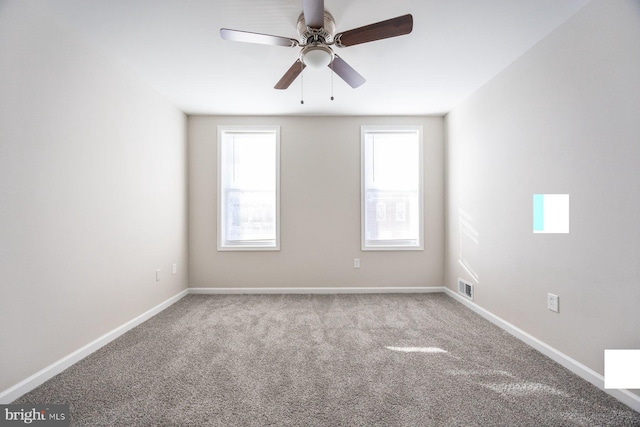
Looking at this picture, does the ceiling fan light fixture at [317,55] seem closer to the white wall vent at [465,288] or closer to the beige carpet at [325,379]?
the beige carpet at [325,379]

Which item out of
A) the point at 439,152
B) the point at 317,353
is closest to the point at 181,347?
the point at 317,353

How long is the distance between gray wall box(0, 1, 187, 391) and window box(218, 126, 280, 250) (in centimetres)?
100

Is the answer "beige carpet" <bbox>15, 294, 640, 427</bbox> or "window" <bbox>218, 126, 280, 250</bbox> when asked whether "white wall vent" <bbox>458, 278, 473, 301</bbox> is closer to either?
"beige carpet" <bbox>15, 294, 640, 427</bbox>

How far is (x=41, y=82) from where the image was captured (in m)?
1.79

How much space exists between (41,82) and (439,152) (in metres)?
4.05

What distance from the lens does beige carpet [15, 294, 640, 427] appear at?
1473 millimetres

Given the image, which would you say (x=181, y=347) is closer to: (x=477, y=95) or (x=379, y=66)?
(x=379, y=66)

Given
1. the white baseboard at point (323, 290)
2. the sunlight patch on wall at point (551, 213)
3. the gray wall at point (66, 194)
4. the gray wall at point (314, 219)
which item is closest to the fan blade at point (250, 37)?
the gray wall at point (66, 194)

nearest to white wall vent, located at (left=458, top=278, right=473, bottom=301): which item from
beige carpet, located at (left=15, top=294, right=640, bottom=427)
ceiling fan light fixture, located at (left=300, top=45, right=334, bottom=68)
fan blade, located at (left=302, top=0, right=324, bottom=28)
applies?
beige carpet, located at (left=15, top=294, right=640, bottom=427)

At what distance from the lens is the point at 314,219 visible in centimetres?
381

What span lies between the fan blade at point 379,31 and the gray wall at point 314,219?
1961 millimetres

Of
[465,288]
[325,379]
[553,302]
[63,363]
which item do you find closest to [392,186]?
[465,288]

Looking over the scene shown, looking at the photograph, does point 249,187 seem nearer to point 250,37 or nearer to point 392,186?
point 392,186

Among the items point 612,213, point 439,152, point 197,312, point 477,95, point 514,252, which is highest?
point 477,95
